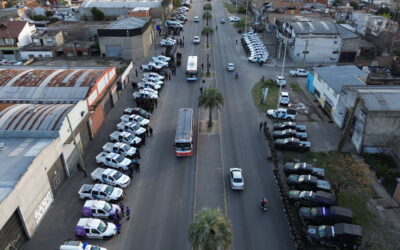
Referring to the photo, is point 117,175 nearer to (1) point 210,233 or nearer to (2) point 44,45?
(1) point 210,233

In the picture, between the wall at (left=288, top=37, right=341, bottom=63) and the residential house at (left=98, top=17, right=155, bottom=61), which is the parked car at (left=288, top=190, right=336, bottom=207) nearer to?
the wall at (left=288, top=37, right=341, bottom=63)

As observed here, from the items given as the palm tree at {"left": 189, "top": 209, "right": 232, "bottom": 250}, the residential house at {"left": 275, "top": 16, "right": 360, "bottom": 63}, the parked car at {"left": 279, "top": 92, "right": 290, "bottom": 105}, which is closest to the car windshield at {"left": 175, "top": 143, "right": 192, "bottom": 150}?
the palm tree at {"left": 189, "top": 209, "right": 232, "bottom": 250}

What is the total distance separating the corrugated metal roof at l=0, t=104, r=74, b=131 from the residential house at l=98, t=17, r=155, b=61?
3562 cm

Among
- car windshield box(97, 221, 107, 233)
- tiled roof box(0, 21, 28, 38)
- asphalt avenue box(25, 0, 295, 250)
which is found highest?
tiled roof box(0, 21, 28, 38)

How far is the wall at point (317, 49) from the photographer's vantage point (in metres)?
63.2

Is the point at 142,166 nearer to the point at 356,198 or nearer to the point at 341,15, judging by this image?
the point at 356,198

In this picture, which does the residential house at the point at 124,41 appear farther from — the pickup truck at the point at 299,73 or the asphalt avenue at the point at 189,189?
the pickup truck at the point at 299,73

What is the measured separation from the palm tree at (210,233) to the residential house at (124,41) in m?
56.2

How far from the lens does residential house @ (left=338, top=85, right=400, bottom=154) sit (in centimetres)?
3369

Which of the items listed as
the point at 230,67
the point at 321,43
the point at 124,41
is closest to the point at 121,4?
the point at 124,41

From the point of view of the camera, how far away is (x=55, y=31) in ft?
248

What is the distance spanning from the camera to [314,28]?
64.2 meters

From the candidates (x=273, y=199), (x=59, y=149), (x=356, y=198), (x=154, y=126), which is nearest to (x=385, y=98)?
(x=356, y=198)

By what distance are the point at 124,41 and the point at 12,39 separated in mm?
25873
